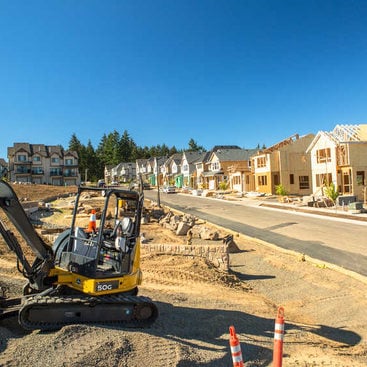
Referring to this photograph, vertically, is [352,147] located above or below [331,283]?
above

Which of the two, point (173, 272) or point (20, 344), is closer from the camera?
point (20, 344)

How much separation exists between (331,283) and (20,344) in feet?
27.3

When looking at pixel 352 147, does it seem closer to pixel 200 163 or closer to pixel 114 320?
pixel 114 320

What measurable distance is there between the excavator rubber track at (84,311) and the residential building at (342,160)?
94.8 ft

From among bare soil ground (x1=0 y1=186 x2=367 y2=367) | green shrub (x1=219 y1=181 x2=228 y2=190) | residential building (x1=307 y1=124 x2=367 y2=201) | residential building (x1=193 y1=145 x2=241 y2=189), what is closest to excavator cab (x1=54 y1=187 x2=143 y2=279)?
bare soil ground (x1=0 y1=186 x2=367 y2=367)

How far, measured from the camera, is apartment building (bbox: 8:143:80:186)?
281 feet

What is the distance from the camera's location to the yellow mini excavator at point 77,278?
563 cm

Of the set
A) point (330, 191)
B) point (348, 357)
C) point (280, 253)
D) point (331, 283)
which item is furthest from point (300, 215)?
point (348, 357)

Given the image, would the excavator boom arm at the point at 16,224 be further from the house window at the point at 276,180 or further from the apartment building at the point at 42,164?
the apartment building at the point at 42,164

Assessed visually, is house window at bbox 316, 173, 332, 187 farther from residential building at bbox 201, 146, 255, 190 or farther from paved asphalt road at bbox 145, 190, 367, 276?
residential building at bbox 201, 146, 255, 190

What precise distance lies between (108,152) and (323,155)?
9520 cm

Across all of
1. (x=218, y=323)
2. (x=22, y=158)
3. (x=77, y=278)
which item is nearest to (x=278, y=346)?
(x=218, y=323)

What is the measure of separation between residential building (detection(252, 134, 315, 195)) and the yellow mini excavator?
4003 centimetres

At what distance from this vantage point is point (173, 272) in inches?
413
